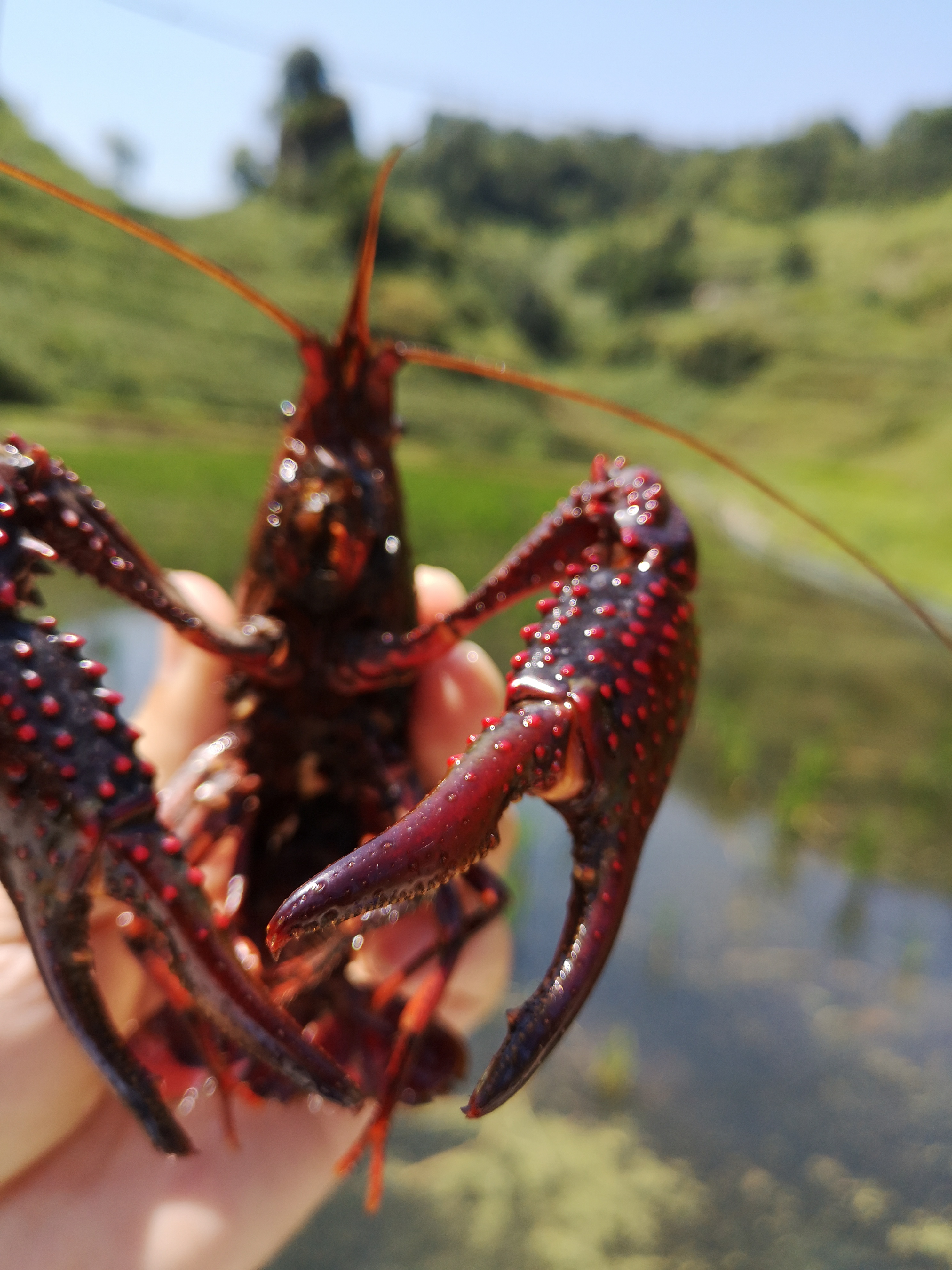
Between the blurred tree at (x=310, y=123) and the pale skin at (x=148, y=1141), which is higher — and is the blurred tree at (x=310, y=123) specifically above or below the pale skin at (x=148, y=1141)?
above

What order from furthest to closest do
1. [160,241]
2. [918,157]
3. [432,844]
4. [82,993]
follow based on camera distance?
1. [918,157]
2. [160,241]
3. [82,993]
4. [432,844]

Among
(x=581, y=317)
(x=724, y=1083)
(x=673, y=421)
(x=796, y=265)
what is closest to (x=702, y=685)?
(x=724, y=1083)

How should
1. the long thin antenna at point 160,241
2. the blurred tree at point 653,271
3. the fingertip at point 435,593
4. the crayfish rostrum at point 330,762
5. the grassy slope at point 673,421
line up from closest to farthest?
the crayfish rostrum at point 330,762 < the long thin antenna at point 160,241 < the fingertip at point 435,593 < the grassy slope at point 673,421 < the blurred tree at point 653,271

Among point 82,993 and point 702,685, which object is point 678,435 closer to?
point 82,993

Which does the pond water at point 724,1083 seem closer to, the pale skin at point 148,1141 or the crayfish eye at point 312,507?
the pale skin at point 148,1141

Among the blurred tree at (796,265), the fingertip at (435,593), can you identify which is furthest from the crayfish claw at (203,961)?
the blurred tree at (796,265)
